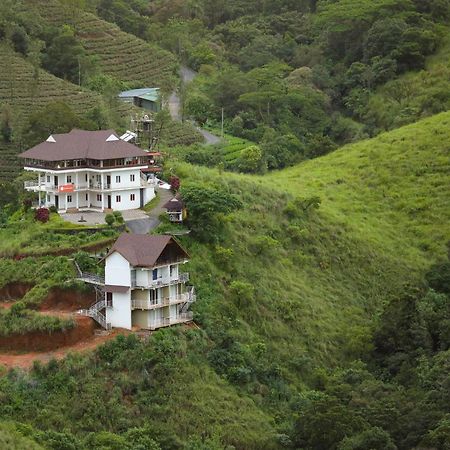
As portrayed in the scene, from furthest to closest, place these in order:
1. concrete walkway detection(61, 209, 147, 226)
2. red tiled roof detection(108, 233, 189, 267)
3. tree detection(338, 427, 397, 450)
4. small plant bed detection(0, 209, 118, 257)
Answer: concrete walkway detection(61, 209, 147, 226)
small plant bed detection(0, 209, 118, 257)
red tiled roof detection(108, 233, 189, 267)
tree detection(338, 427, 397, 450)

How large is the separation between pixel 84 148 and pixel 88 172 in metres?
0.96

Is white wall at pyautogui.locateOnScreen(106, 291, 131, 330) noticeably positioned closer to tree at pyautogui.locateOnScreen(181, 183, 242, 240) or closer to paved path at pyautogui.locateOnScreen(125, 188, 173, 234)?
paved path at pyautogui.locateOnScreen(125, 188, 173, 234)

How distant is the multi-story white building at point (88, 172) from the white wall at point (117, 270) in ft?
20.8

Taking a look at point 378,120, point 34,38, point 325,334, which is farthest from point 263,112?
point 325,334

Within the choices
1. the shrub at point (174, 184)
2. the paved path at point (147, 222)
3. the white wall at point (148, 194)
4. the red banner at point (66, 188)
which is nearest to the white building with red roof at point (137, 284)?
the paved path at point (147, 222)

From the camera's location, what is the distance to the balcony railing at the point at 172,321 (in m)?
42.6

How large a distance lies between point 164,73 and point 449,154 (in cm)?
2469

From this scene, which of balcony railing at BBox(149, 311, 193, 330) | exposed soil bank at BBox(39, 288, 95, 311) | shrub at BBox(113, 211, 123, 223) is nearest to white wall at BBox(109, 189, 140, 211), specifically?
shrub at BBox(113, 211, 123, 223)

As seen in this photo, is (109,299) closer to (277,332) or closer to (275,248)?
(277,332)

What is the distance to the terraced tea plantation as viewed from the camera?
79500 millimetres

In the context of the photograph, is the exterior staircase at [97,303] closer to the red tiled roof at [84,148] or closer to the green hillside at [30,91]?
the red tiled roof at [84,148]

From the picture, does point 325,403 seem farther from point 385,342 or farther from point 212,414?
point 385,342

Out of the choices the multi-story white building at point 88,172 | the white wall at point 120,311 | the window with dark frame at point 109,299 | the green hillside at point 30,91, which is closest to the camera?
the white wall at point 120,311

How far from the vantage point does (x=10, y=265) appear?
4434 cm
